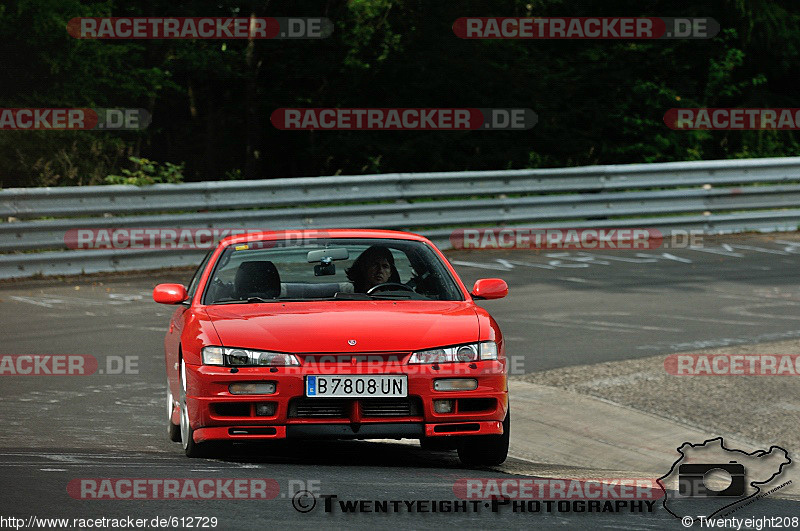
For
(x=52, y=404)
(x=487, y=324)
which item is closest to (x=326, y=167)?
(x=52, y=404)

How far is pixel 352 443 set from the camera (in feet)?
29.8

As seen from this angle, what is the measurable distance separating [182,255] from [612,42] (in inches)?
576

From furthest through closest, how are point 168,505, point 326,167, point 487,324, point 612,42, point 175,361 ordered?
point 612,42 < point 326,167 < point 175,361 < point 487,324 < point 168,505

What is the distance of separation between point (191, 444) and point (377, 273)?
5.75 feet

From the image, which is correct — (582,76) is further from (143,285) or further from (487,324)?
(487,324)

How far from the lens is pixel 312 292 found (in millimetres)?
8586

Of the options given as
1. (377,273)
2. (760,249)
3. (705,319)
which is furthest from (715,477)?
(760,249)

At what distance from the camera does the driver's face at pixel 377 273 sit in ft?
28.8

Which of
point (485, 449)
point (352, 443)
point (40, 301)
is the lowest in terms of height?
point (352, 443)

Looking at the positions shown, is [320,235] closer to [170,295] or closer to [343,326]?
[170,295]

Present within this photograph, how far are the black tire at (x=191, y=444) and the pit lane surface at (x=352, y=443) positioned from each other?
9 centimetres

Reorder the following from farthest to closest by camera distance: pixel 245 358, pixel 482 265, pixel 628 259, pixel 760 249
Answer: pixel 760 249
pixel 628 259
pixel 482 265
pixel 245 358

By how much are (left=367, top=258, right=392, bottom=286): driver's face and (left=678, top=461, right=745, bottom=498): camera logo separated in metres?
2.18

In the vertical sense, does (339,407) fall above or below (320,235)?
below
